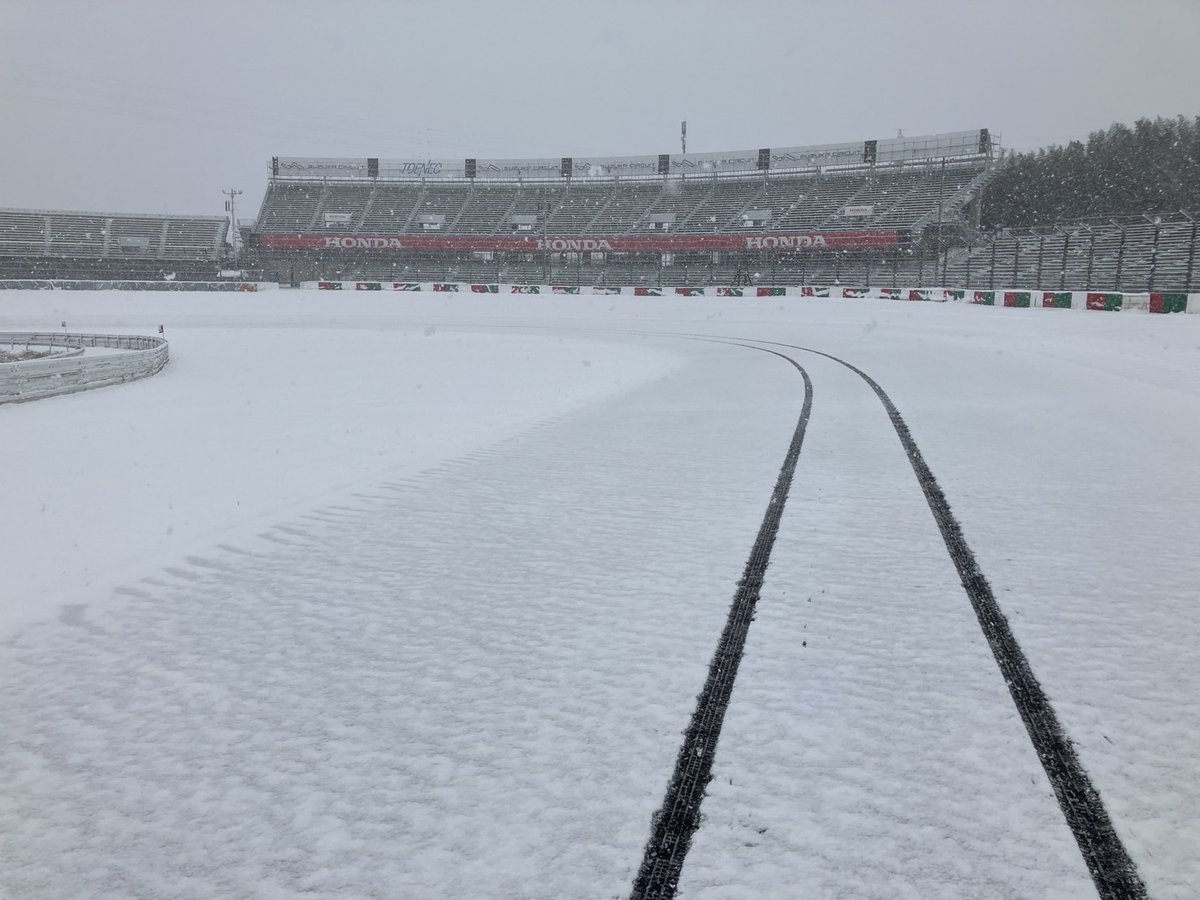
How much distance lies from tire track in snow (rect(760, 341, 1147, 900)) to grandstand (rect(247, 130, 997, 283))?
55.3 metres

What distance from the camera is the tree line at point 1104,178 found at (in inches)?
2331

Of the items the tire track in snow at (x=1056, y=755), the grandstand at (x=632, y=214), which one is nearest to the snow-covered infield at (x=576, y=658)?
the tire track in snow at (x=1056, y=755)

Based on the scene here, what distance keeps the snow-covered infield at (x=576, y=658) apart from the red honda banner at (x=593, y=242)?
183 ft

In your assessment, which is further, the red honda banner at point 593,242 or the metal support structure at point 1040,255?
the red honda banner at point 593,242

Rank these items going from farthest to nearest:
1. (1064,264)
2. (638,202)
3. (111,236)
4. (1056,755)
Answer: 1. (111,236)
2. (638,202)
3. (1064,264)
4. (1056,755)

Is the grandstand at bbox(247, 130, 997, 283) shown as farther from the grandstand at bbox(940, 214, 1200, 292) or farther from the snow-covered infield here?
the snow-covered infield

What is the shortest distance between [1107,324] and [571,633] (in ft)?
95.7

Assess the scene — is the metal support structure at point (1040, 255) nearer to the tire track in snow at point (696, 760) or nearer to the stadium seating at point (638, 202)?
the stadium seating at point (638, 202)

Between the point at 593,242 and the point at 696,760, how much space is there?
70.0 meters

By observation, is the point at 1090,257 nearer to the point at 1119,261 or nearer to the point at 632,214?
the point at 1119,261

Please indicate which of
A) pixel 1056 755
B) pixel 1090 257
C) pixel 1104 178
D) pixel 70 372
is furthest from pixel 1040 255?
pixel 1056 755

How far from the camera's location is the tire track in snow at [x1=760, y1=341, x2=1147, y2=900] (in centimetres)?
265

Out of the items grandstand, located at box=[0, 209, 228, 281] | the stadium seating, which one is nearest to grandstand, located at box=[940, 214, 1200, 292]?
the stadium seating

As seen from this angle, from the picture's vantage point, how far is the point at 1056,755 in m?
3.28
